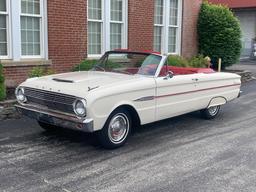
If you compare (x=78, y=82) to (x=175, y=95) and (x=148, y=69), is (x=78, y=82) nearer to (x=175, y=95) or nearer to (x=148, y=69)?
(x=148, y=69)

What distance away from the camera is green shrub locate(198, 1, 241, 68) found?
15625 mm

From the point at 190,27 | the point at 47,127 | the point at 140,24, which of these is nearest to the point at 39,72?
the point at 47,127

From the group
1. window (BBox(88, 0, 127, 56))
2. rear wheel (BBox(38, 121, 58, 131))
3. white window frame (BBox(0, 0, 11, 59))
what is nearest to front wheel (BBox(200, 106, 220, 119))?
rear wheel (BBox(38, 121, 58, 131))

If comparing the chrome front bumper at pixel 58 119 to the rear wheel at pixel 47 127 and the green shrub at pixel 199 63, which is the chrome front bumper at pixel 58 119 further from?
the green shrub at pixel 199 63

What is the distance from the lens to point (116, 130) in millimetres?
6168

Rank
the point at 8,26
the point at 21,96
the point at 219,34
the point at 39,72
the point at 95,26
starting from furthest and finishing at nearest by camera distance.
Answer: the point at 219,34 < the point at 95,26 < the point at 8,26 < the point at 39,72 < the point at 21,96

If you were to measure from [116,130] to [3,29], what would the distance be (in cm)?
475

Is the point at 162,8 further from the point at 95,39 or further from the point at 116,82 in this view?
the point at 116,82

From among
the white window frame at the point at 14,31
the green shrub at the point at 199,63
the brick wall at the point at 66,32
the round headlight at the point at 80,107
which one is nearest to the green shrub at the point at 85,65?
the brick wall at the point at 66,32

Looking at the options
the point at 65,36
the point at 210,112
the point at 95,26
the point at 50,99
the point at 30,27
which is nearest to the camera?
the point at 50,99

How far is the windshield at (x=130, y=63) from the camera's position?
6.96 m

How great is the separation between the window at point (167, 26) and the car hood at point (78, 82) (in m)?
7.77

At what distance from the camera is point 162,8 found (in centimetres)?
1440

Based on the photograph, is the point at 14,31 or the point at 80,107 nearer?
the point at 80,107
